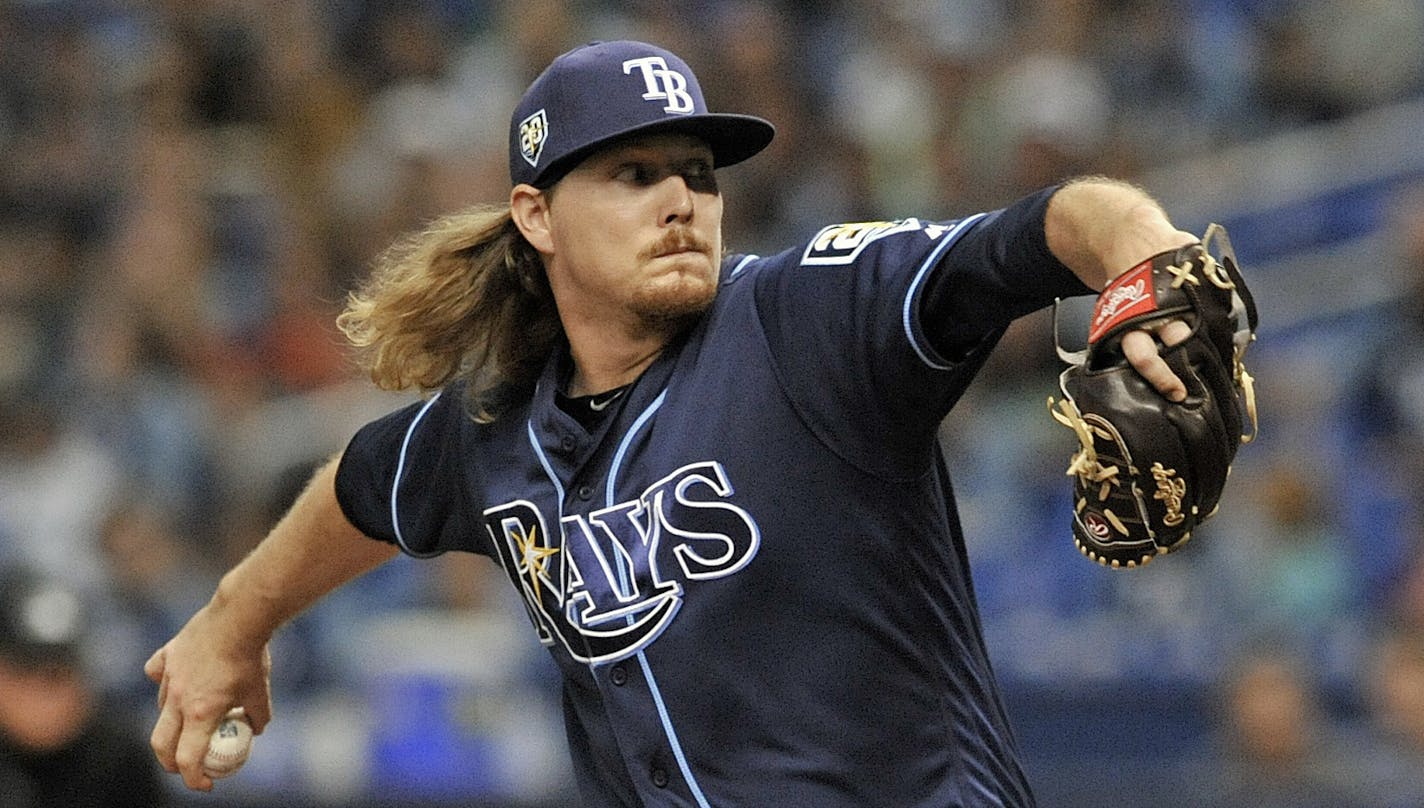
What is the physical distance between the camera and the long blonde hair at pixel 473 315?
3.73m

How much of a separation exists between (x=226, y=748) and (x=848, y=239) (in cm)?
167

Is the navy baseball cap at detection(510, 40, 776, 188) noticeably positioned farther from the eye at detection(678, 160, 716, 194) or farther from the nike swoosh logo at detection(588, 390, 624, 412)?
the nike swoosh logo at detection(588, 390, 624, 412)

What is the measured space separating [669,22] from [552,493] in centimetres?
662

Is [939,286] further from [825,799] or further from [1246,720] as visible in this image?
[1246,720]

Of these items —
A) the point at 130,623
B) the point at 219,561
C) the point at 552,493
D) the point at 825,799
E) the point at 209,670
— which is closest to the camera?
the point at 825,799

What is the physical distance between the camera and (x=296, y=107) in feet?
33.6

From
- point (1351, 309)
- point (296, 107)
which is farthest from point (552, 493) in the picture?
point (296, 107)

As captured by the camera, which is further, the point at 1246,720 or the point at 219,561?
the point at 219,561

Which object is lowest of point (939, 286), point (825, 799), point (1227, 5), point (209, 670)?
point (825, 799)

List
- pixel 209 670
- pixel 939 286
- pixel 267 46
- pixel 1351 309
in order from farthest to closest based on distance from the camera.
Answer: pixel 267 46, pixel 1351 309, pixel 209 670, pixel 939 286

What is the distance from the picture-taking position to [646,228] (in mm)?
3314

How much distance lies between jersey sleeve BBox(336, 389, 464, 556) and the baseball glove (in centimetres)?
145

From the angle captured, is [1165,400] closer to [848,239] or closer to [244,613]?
[848,239]

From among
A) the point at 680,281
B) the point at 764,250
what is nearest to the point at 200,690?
the point at 680,281
